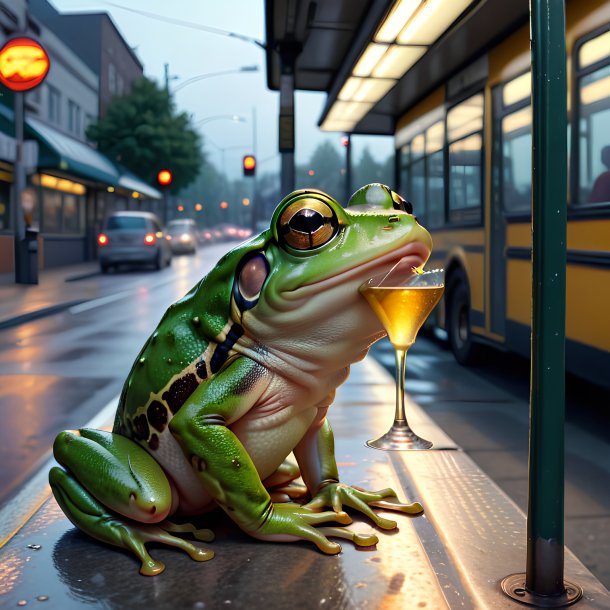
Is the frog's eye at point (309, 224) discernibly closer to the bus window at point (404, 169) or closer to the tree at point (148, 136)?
the bus window at point (404, 169)

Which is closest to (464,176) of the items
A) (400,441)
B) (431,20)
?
(431,20)

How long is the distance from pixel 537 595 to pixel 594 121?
3.86 meters

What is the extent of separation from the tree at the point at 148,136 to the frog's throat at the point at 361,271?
35.0 metres

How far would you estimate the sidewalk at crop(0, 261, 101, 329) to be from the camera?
1175 centimetres

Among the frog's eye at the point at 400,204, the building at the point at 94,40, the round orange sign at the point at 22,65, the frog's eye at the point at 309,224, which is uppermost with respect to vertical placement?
the building at the point at 94,40

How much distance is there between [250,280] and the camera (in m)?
2.15

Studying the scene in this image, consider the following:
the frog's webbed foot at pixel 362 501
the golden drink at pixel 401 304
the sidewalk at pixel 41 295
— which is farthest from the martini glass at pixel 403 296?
the sidewalk at pixel 41 295

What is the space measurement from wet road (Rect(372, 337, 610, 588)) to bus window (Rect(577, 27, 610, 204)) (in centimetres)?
156

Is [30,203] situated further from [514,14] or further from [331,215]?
[331,215]

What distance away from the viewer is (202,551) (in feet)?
7.09

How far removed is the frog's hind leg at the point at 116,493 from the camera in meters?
2.13

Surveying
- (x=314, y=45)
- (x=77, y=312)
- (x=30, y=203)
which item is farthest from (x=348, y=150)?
(x=30, y=203)

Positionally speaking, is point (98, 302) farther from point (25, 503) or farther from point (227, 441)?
point (227, 441)

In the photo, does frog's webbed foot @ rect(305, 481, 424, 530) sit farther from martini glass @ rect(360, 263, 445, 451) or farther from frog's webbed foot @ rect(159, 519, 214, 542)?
martini glass @ rect(360, 263, 445, 451)
